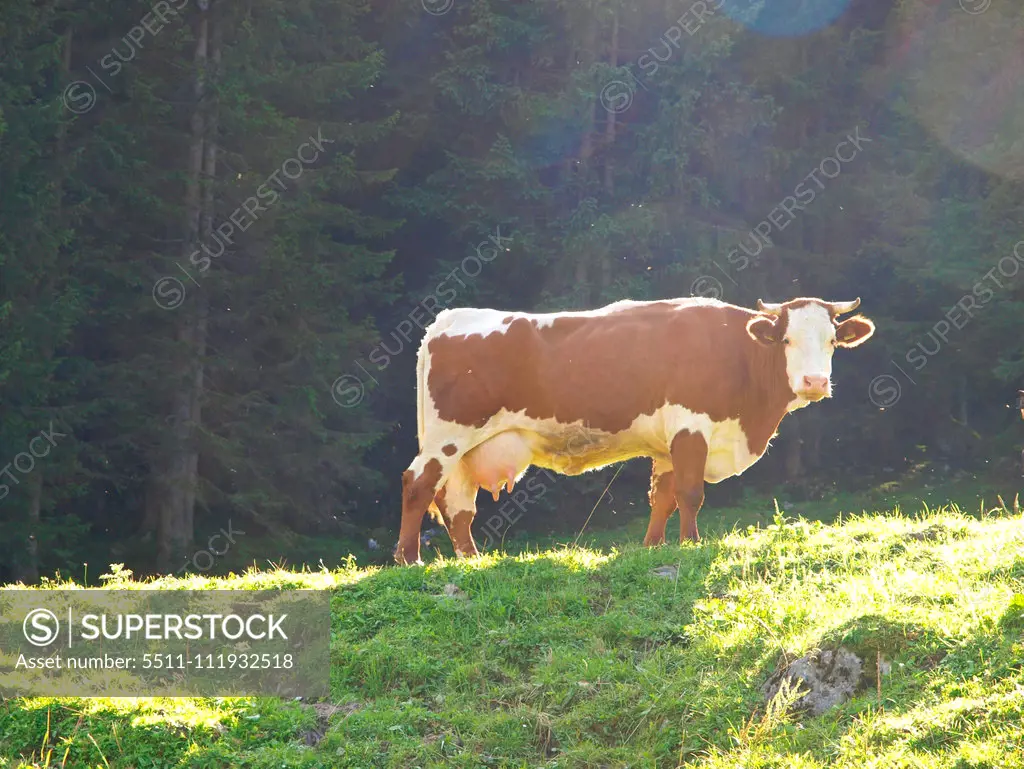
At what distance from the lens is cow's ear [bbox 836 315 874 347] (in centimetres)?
1204

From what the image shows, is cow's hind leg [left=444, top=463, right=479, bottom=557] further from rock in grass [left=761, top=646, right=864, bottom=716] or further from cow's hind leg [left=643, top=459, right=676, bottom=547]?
rock in grass [left=761, top=646, right=864, bottom=716]

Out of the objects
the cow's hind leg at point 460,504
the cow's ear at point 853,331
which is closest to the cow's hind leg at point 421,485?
the cow's hind leg at point 460,504

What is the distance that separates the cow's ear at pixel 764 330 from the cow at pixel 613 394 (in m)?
0.01

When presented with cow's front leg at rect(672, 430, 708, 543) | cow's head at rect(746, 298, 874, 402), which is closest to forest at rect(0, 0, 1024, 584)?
cow's front leg at rect(672, 430, 708, 543)

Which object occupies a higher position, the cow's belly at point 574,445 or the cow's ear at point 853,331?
the cow's ear at point 853,331

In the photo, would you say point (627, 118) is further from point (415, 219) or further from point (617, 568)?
point (617, 568)

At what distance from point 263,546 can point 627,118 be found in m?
14.1

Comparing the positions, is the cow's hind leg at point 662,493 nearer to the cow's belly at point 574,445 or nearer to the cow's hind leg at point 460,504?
the cow's belly at point 574,445

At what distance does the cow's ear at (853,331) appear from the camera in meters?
12.0

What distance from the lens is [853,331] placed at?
12.1 m

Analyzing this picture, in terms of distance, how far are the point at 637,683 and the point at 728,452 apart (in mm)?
4971

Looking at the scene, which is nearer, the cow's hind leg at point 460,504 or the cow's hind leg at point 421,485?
the cow's hind leg at point 421,485

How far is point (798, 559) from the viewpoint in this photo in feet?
Result: 30.0

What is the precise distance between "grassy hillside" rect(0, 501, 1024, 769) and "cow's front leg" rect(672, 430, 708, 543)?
2387mm
